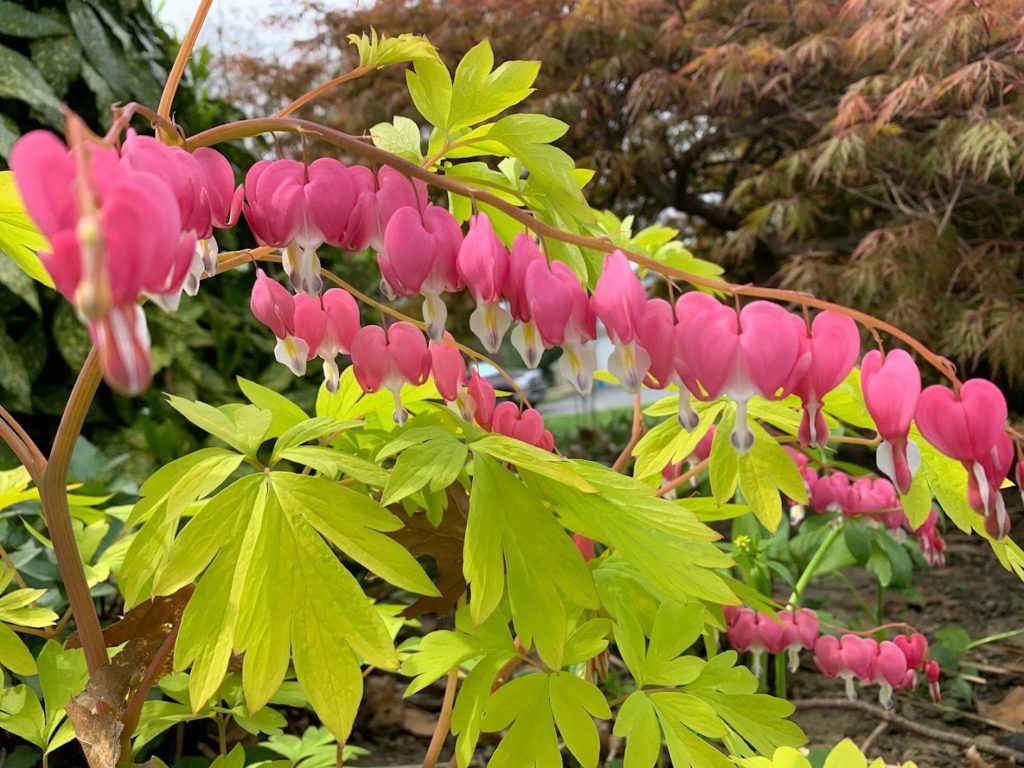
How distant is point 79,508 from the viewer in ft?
3.95

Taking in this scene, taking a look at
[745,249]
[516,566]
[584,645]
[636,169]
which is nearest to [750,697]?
[584,645]

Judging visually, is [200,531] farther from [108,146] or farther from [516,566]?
[108,146]

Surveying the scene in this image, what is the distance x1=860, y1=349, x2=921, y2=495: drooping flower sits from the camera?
582 millimetres

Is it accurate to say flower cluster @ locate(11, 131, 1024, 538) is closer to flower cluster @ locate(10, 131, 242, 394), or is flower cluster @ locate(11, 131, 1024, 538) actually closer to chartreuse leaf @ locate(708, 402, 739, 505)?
flower cluster @ locate(10, 131, 242, 394)

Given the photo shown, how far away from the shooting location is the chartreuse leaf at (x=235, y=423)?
0.74 m

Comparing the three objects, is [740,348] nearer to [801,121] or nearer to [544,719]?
[544,719]

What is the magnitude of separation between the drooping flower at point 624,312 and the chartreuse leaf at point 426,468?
6.6 inches

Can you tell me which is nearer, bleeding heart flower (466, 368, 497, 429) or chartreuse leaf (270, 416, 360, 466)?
chartreuse leaf (270, 416, 360, 466)

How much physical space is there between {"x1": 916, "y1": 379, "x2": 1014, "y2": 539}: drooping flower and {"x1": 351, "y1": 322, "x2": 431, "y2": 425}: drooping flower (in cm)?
46

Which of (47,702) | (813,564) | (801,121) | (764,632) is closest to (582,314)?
(47,702)

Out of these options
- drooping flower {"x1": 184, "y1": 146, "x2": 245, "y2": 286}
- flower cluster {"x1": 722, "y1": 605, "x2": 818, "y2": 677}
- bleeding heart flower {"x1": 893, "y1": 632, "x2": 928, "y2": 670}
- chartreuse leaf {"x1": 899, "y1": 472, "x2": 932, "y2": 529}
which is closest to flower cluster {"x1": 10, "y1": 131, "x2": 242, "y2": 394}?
drooping flower {"x1": 184, "y1": 146, "x2": 245, "y2": 286}

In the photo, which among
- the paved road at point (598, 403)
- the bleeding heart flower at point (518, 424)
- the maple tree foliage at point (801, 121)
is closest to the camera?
the bleeding heart flower at point (518, 424)

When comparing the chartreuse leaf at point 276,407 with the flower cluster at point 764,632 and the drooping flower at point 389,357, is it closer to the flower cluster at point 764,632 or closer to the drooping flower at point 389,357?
the drooping flower at point 389,357

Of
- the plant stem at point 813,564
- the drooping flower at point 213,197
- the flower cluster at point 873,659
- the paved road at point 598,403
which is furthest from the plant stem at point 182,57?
the paved road at point 598,403
